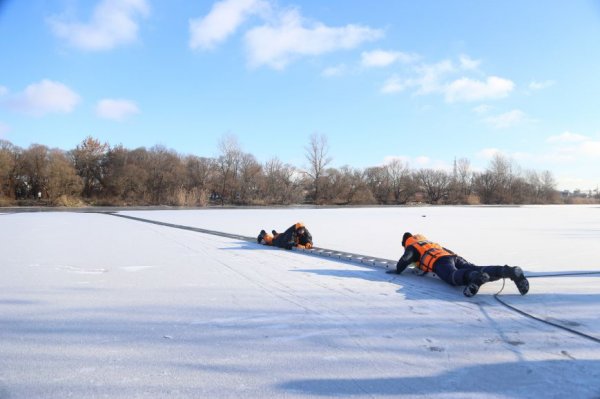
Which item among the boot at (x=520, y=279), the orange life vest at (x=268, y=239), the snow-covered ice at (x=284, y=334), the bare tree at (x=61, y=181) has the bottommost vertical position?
the snow-covered ice at (x=284, y=334)

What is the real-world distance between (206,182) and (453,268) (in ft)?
152

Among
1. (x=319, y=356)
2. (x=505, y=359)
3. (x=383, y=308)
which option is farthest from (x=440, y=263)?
(x=319, y=356)

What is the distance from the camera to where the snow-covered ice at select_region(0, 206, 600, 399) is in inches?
93.8

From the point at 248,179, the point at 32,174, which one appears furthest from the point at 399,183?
the point at 32,174

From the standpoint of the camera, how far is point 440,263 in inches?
206

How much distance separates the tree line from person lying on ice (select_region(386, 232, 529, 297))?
3321cm

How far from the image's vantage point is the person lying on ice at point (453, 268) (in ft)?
14.4

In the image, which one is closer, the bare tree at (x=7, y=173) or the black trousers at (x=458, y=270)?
the black trousers at (x=458, y=270)

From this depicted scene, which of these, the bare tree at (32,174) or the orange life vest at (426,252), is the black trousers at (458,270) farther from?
the bare tree at (32,174)

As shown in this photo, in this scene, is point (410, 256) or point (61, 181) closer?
point (410, 256)

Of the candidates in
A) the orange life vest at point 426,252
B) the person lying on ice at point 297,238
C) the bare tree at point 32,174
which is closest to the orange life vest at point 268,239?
the person lying on ice at point 297,238

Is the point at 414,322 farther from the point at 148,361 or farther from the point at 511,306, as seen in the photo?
the point at 148,361

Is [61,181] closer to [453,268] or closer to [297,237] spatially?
[297,237]

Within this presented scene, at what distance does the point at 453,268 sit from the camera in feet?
16.6
